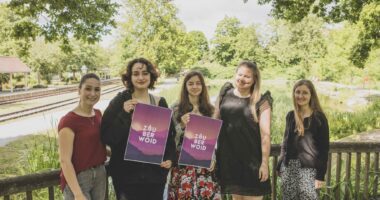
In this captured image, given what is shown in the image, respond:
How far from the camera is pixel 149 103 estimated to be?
9.32ft

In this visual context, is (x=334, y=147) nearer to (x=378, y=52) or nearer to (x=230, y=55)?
(x=378, y=52)

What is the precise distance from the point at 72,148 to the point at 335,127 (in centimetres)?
1182

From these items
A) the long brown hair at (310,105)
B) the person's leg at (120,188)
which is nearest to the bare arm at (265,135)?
the long brown hair at (310,105)

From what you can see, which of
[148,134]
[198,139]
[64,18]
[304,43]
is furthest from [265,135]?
[304,43]

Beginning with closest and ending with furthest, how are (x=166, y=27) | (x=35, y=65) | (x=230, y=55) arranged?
(x=166, y=27) < (x=35, y=65) < (x=230, y=55)

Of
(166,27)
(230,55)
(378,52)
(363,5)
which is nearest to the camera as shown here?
(363,5)

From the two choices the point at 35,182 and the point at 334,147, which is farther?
the point at 334,147

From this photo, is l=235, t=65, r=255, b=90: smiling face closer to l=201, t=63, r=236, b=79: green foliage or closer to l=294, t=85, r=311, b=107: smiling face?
l=294, t=85, r=311, b=107: smiling face

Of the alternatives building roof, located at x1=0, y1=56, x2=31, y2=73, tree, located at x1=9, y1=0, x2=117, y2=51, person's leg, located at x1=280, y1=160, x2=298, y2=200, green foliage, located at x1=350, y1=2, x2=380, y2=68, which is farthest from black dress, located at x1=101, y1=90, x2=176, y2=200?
building roof, located at x1=0, y1=56, x2=31, y2=73

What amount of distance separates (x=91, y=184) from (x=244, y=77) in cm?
149

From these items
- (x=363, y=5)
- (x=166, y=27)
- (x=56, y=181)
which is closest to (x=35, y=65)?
(x=166, y=27)

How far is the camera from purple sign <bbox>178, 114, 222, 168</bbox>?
3070 millimetres

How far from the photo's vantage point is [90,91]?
8.74 feet

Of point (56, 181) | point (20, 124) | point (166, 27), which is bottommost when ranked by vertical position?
point (20, 124)
